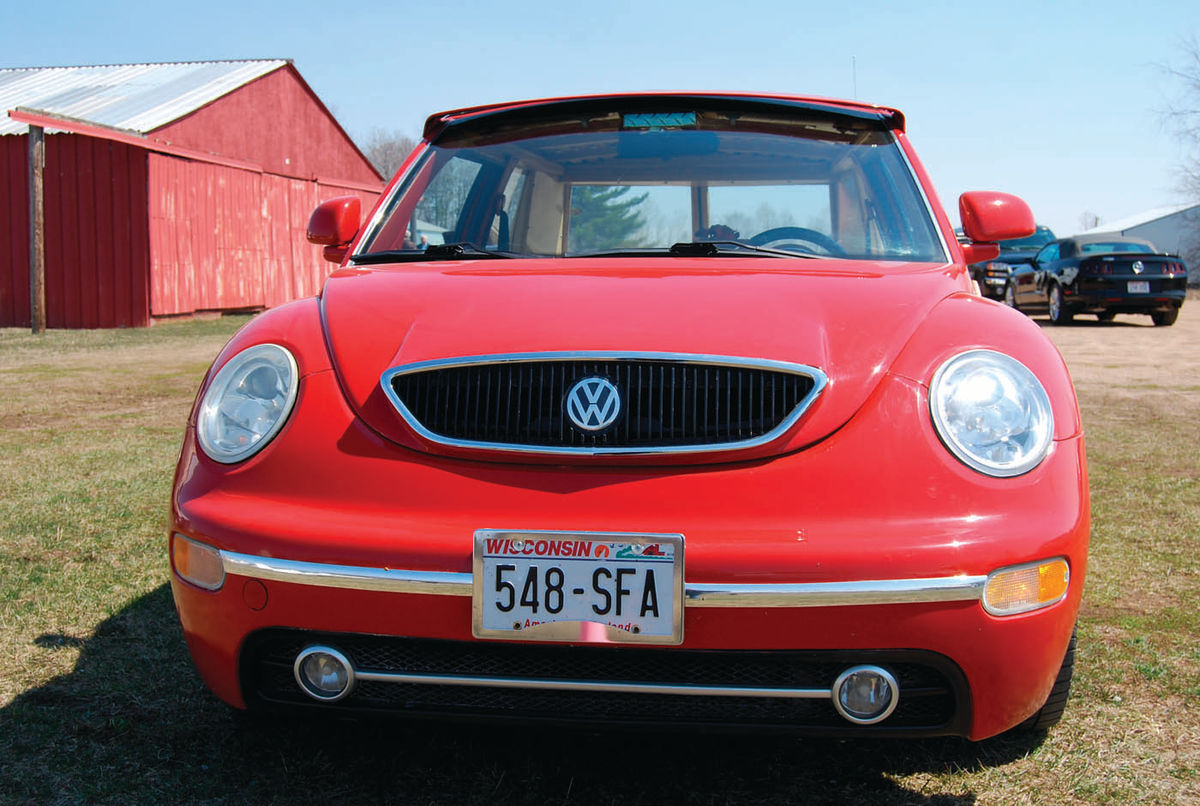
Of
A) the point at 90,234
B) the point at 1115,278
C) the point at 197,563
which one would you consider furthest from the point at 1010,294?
the point at 197,563

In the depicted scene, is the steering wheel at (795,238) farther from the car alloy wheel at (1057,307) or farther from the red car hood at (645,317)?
A: the car alloy wheel at (1057,307)

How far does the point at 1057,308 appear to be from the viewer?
55.5 ft

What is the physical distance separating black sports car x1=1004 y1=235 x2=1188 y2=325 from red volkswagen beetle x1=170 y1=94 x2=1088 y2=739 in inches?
608

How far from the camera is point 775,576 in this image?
1.70 m

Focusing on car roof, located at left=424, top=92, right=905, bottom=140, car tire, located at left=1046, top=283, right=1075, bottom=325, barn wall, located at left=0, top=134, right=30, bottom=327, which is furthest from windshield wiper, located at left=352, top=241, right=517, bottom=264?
barn wall, located at left=0, top=134, right=30, bottom=327

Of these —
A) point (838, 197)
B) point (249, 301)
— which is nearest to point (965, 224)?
point (838, 197)

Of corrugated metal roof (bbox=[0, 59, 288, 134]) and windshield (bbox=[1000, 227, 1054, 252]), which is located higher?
corrugated metal roof (bbox=[0, 59, 288, 134])

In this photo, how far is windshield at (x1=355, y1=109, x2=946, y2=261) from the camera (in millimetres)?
2762

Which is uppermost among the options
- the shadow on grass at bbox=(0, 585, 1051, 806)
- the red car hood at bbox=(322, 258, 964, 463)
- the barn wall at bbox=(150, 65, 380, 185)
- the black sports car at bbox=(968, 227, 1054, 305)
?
the barn wall at bbox=(150, 65, 380, 185)

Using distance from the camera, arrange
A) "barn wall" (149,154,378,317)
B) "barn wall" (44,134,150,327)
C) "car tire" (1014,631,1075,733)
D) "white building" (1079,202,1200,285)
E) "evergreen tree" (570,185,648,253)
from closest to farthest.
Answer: "car tire" (1014,631,1075,733) < "evergreen tree" (570,185,648,253) < "barn wall" (44,134,150,327) < "barn wall" (149,154,378,317) < "white building" (1079,202,1200,285)

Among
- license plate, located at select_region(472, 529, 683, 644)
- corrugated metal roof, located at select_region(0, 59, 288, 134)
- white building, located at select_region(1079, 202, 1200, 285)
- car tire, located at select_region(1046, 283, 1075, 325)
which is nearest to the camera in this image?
license plate, located at select_region(472, 529, 683, 644)

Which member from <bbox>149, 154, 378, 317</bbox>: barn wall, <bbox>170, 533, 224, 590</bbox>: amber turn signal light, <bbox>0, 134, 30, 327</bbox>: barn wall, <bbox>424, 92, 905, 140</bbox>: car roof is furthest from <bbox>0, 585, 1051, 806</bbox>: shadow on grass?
<bbox>0, 134, 30, 327</bbox>: barn wall

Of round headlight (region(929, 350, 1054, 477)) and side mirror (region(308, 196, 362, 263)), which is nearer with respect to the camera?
round headlight (region(929, 350, 1054, 477))

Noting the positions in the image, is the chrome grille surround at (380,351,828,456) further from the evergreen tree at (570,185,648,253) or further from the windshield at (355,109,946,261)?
the evergreen tree at (570,185,648,253)
